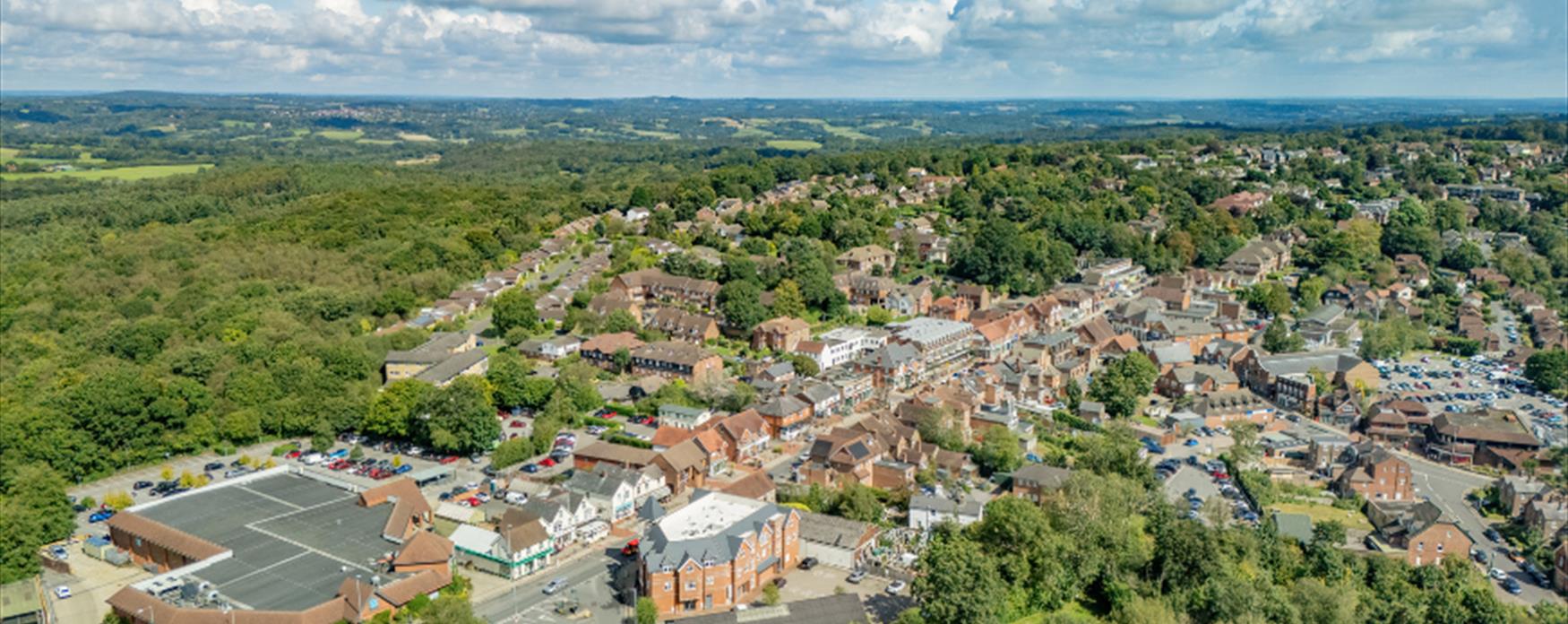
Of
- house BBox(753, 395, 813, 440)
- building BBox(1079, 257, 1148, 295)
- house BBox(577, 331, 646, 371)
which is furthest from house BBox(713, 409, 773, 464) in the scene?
building BBox(1079, 257, 1148, 295)

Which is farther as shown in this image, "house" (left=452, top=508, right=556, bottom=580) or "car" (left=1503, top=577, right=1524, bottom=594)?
"car" (left=1503, top=577, right=1524, bottom=594)

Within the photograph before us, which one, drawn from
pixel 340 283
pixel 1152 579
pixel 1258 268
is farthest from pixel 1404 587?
pixel 340 283

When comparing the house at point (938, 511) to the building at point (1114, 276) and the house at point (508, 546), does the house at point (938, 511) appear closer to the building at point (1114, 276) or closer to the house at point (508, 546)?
the house at point (508, 546)

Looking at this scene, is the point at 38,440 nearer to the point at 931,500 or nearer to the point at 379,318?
the point at 379,318

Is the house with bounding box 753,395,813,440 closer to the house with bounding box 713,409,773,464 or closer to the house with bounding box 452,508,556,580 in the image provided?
the house with bounding box 713,409,773,464

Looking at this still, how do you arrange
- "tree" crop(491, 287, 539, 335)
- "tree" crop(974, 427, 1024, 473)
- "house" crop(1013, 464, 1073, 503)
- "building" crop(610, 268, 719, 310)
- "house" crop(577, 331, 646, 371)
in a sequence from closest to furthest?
"house" crop(1013, 464, 1073, 503), "tree" crop(974, 427, 1024, 473), "house" crop(577, 331, 646, 371), "tree" crop(491, 287, 539, 335), "building" crop(610, 268, 719, 310)

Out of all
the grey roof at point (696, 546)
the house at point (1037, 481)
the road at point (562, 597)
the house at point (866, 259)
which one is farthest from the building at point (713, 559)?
the house at point (866, 259)
